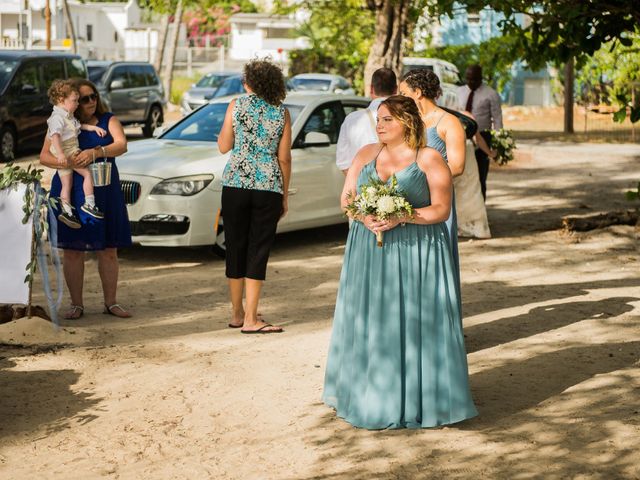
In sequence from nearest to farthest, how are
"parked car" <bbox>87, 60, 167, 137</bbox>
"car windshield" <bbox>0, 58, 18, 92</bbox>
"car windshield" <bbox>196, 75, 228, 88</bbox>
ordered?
"car windshield" <bbox>0, 58, 18, 92</bbox> → "parked car" <bbox>87, 60, 167, 137</bbox> → "car windshield" <bbox>196, 75, 228, 88</bbox>

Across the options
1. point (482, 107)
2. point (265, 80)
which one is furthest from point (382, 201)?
point (482, 107)

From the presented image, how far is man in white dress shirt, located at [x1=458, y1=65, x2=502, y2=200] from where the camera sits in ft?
45.3

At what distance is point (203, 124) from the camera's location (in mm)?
12789

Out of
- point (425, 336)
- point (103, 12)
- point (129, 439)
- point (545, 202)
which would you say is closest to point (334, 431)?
point (425, 336)

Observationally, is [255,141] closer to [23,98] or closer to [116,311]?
[116,311]

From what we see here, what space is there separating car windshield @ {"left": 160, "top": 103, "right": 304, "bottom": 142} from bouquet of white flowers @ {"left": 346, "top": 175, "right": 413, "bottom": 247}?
625cm

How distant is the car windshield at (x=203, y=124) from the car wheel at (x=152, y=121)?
55.9ft

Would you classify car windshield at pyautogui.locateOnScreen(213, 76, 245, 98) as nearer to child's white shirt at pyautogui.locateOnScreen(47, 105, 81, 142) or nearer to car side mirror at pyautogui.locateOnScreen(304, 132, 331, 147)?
car side mirror at pyautogui.locateOnScreen(304, 132, 331, 147)

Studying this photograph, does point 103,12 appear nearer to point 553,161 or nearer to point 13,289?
point 553,161

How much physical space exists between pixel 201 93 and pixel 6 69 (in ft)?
38.7

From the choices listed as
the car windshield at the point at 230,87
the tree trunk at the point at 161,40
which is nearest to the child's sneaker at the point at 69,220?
the car windshield at the point at 230,87

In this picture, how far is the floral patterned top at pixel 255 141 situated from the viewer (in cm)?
817

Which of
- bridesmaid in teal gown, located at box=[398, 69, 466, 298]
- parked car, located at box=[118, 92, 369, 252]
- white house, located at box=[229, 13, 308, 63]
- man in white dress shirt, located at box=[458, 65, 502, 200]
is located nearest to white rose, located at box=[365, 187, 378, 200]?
bridesmaid in teal gown, located at box=[398, 69, 466, 298]

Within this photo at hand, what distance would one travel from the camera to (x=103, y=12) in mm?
84250
